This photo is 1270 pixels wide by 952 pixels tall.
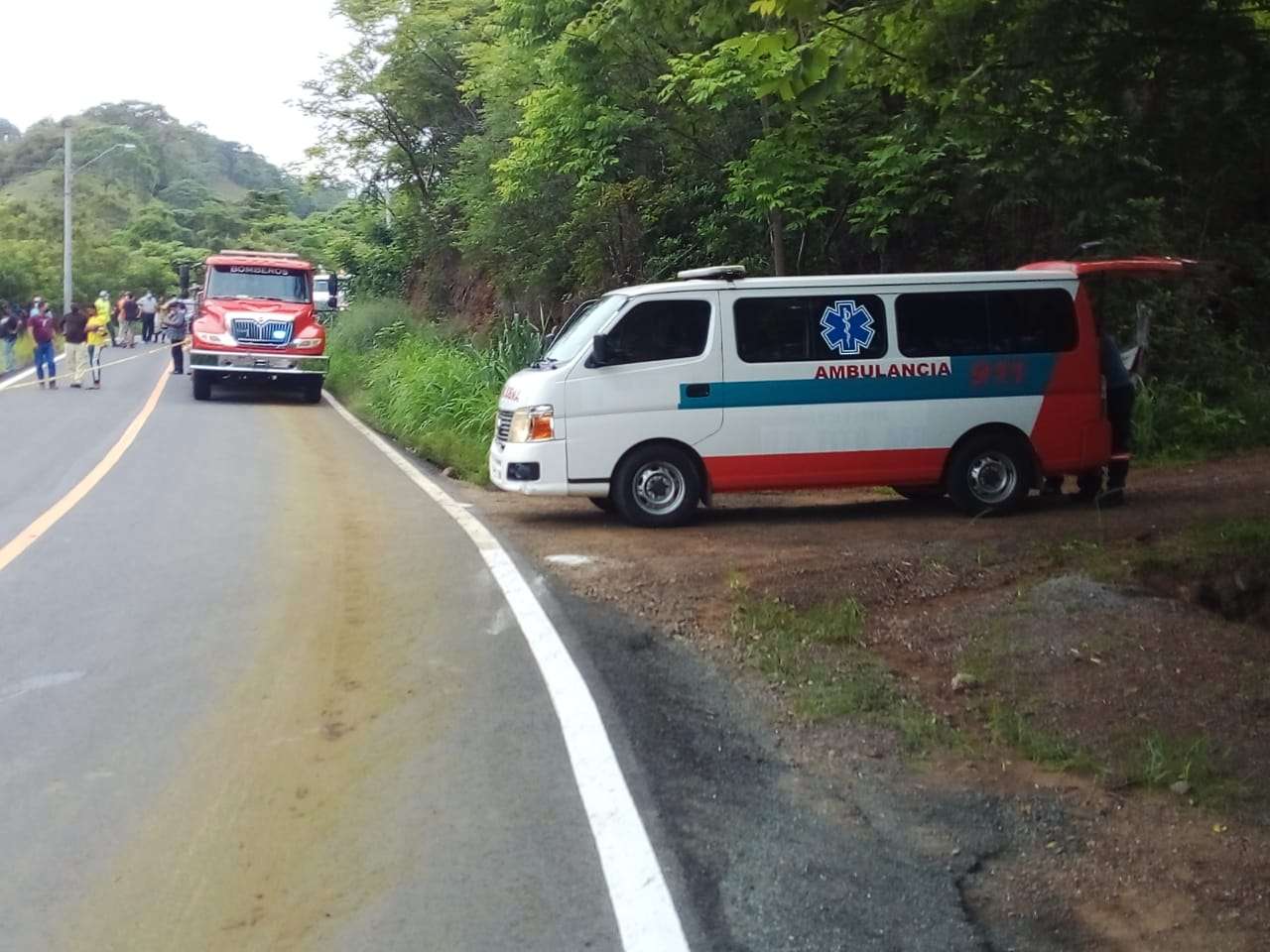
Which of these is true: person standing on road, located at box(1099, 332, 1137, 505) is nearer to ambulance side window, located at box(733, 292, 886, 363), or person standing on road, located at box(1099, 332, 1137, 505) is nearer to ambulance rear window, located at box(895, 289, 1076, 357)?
ambulance rear window, located at box(895, 289, 1076, 357)

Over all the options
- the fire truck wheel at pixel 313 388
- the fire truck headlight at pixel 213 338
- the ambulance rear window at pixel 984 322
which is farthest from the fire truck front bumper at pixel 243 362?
the ambulance rear window at pixel 984 322

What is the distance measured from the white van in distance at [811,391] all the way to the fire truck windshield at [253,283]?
1574 centimetres

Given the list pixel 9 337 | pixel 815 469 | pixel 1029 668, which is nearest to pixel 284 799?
pixel 1029 668

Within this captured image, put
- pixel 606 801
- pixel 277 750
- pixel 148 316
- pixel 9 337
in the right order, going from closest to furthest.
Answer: pixel 606 801
pixel 277 750
pixel 9 337
pixel 148 316

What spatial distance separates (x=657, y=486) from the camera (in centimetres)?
1219

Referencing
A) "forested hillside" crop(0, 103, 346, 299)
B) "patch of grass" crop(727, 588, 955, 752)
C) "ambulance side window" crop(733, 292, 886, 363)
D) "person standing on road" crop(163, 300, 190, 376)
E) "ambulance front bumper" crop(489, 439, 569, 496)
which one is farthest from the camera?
"forested hillside" crop(0, 103, 346, 299)

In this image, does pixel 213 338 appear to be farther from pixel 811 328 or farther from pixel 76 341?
pixel 811 328

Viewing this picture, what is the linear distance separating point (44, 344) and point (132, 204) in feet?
226

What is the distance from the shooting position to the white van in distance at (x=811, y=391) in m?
12.0

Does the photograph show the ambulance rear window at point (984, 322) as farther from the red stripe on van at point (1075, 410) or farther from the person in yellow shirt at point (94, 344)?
the person in yellow shirt at point (94, 344)

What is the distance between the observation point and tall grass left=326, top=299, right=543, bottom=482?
18.2 meters

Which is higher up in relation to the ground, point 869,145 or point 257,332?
point 869,145

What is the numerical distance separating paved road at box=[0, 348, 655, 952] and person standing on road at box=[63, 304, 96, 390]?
16.2m

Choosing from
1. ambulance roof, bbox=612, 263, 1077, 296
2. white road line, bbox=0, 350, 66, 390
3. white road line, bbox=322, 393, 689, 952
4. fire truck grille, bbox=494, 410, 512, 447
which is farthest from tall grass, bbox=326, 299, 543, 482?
white road line, bbox=322, 393, 689, 952
